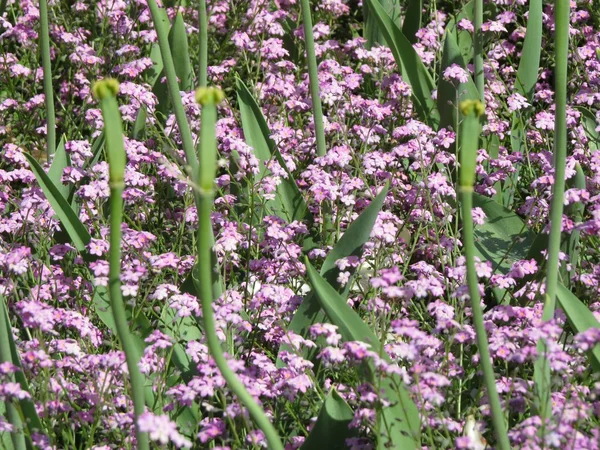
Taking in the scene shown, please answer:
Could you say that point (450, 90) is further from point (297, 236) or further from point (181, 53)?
point (181, 53)

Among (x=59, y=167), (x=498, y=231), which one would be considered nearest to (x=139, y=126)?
(x=59, y=167)

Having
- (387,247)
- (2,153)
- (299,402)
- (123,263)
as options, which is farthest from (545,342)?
(2,153)

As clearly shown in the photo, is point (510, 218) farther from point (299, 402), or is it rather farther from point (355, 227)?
point (299, 402)

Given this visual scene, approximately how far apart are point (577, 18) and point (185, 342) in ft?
6.84

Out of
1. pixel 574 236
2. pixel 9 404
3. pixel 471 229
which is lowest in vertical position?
pixel 9 404

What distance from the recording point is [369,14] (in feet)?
12.0

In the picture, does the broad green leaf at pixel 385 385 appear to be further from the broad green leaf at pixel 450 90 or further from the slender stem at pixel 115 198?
the broad green leaf at pixel 450 90

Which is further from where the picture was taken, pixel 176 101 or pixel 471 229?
pixel 176 101

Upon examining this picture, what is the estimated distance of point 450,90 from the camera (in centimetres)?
315

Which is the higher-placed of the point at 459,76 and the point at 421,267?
the point at 459,76

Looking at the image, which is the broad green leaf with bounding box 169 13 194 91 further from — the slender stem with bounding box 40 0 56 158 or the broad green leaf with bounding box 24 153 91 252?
the broad green leaf with bounding box 24 153 91 252

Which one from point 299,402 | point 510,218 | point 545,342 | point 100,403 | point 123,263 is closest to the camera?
point 545,342

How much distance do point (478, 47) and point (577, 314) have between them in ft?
4.06

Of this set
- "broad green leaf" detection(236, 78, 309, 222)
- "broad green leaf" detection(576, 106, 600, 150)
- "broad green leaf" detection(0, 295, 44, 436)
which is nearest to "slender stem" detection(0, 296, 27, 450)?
"broad green leaf" detection(0, 295, 44, 436)
